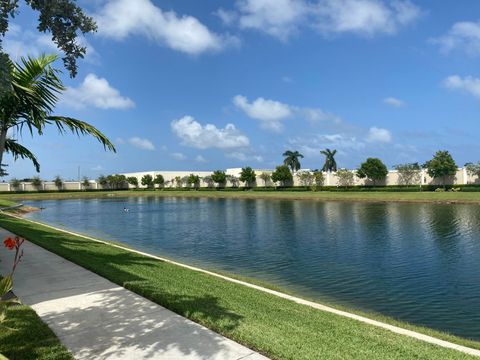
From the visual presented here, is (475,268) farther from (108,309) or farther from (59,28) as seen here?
(59,28)

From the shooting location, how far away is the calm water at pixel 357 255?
10.5 m

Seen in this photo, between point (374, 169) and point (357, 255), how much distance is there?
53435mm

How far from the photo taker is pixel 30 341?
5449mm

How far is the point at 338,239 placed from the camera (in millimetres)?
20781

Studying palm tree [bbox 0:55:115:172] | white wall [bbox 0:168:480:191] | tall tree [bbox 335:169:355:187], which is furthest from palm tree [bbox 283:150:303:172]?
palm tree [bbox 0:55:115:172]

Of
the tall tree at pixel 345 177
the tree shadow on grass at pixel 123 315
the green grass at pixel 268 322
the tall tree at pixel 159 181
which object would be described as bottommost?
the green grass at pixel 268 322

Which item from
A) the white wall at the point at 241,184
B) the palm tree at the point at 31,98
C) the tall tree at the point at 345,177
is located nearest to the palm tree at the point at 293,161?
the white wall at the point at 241,184

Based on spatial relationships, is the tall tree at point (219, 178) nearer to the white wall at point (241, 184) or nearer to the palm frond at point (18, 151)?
the white wall at point (241, 184)

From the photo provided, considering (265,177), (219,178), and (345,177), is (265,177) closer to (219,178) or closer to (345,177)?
(219,178)

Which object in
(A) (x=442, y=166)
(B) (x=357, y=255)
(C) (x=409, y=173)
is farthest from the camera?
(C) (x=409, y=173)

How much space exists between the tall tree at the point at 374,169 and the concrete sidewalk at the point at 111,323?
63.0 m

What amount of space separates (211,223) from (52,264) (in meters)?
20.1

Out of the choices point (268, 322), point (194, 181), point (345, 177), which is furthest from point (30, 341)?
point (194, 181)

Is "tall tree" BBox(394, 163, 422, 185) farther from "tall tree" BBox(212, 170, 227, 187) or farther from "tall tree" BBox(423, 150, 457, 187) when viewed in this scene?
"tall tree" BBox(212, 170, 227, 187)
